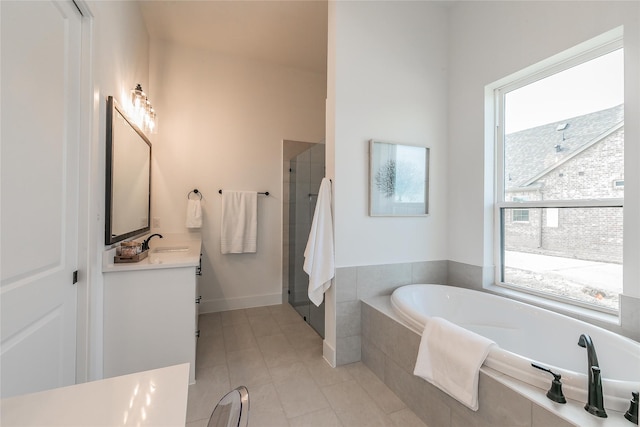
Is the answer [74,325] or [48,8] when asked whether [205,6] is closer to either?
[48,8]

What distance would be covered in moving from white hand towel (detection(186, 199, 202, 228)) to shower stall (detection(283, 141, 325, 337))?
3.38 feet

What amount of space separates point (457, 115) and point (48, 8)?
2729 millimetres

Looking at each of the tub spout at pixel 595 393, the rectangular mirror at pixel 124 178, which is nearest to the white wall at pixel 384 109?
the tub spout at pixel 595 393

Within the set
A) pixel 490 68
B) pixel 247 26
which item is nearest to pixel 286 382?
pixel 490 68

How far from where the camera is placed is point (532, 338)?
67.3 inches

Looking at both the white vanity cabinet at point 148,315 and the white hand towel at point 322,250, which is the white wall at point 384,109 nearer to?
the white hand towel at point 322,250

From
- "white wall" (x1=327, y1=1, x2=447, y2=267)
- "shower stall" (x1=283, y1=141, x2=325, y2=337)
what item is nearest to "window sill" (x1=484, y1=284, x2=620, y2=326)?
"white wall" (x1=327, y1=1, x2=447, y2=267)

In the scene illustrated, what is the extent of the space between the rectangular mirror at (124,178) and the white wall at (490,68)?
8.68 feet

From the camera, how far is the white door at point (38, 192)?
3.11 ft

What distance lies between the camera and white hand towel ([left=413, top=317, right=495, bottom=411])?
1.24 meters

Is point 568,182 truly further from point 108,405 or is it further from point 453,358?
point 108,405

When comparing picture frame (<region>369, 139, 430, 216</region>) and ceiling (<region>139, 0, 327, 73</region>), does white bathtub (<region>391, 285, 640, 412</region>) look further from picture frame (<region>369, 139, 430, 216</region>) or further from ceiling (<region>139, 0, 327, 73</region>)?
ceiling (<region>139, 0, 327, 73</region>)

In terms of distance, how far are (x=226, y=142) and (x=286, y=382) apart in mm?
2597

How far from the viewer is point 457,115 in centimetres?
244
